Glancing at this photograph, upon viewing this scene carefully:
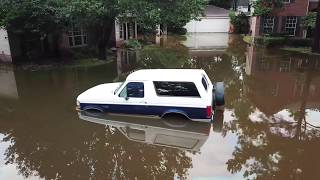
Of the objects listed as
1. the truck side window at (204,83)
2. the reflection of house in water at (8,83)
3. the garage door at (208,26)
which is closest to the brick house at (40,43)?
the reflection of house in water at (8,83)

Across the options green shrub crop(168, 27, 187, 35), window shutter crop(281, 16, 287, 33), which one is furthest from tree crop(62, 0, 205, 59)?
green shrub crop(168, 27, 187, 35)

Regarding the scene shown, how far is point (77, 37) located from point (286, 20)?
72.8 ft

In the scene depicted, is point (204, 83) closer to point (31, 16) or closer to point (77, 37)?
point (31, 16)

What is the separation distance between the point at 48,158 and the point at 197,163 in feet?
13.9

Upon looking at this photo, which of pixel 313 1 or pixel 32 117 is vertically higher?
pixel 313 1

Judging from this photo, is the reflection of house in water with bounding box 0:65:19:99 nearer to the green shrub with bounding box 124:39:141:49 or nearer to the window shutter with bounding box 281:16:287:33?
the green shrub with bounding box 124:39:141:49

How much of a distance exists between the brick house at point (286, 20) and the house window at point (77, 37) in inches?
754

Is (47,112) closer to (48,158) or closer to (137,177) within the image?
(48,158)

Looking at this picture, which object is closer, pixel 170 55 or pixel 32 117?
pixel 32 117

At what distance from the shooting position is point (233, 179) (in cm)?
770

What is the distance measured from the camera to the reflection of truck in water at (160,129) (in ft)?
31.7

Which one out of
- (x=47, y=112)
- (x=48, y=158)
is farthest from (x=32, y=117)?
(x=48, y=158)

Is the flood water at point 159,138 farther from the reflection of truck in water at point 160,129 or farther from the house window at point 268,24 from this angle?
the house window at point 268,24

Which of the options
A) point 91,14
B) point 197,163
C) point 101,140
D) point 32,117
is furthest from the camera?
point 91,14
